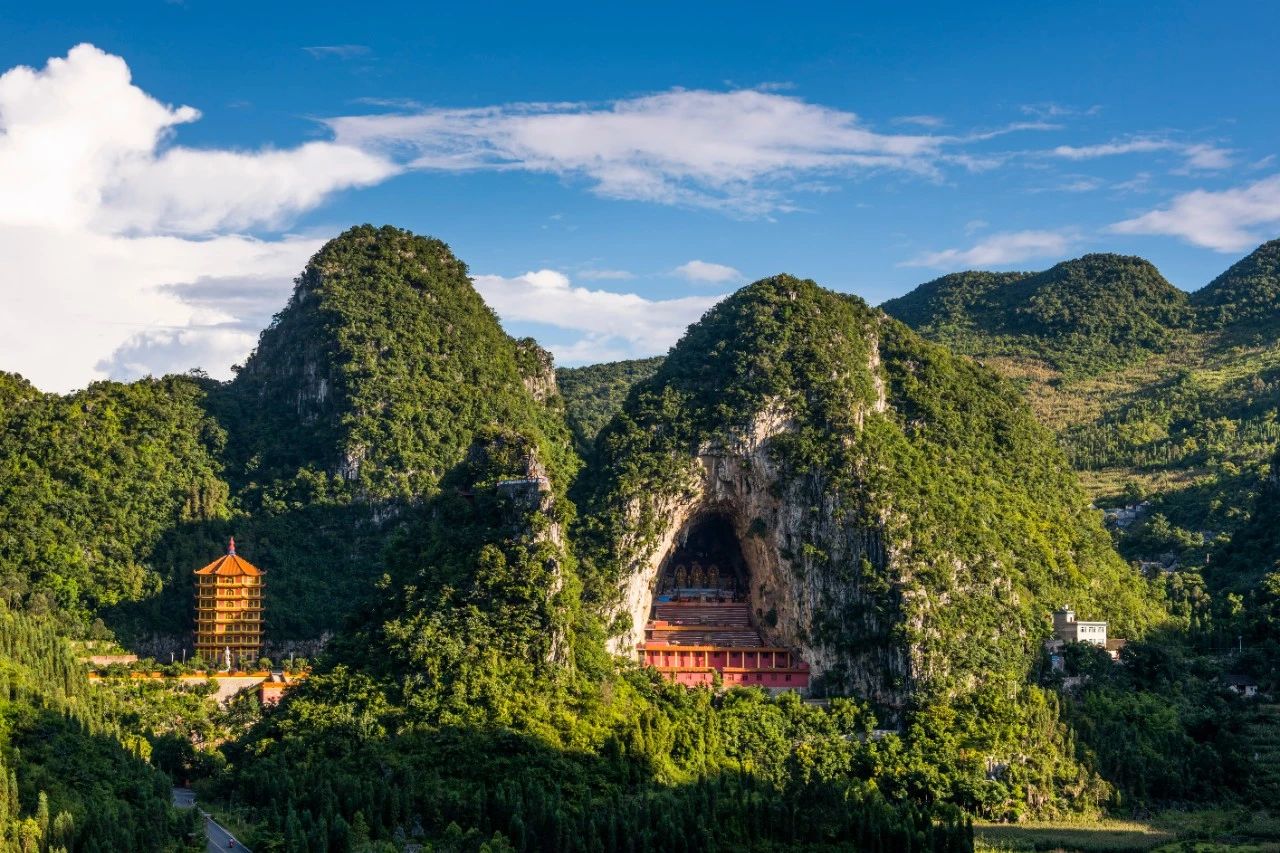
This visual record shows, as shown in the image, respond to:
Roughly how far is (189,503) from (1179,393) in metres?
75.6

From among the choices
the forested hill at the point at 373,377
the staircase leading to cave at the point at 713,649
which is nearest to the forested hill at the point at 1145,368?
the staircase leading to cave at the point at 713,649

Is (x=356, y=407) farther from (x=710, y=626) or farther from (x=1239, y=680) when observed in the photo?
(x=1239, y=680)

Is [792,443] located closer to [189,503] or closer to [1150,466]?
[189,503]

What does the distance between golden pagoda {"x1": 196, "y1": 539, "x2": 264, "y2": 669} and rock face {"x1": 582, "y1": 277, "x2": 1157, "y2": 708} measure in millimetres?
17279

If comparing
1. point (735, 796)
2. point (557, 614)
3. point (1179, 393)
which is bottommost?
point (735, 796)

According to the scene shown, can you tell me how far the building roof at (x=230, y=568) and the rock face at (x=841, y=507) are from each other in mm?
16874

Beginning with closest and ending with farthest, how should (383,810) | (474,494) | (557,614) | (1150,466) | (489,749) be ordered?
(383,810), (489,749), (557,614), (474,494), (1150,466)

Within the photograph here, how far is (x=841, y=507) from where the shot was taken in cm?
7675

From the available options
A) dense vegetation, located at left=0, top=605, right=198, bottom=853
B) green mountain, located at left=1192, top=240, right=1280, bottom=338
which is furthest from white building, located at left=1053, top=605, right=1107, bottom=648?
green mountain, located at left=1192, top=240, right=1280, bottom=338

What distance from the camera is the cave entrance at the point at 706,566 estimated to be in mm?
81688

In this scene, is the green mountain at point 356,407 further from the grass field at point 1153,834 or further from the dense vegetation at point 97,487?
the grass field at point 1153,834

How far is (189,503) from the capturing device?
9044 cm

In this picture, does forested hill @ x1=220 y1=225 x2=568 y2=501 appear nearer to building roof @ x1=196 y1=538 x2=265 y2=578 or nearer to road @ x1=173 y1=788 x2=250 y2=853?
building roof @ x1=196 y1=538 x2=265 y2=578

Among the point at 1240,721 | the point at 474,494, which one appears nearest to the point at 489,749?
the point at 474,494
